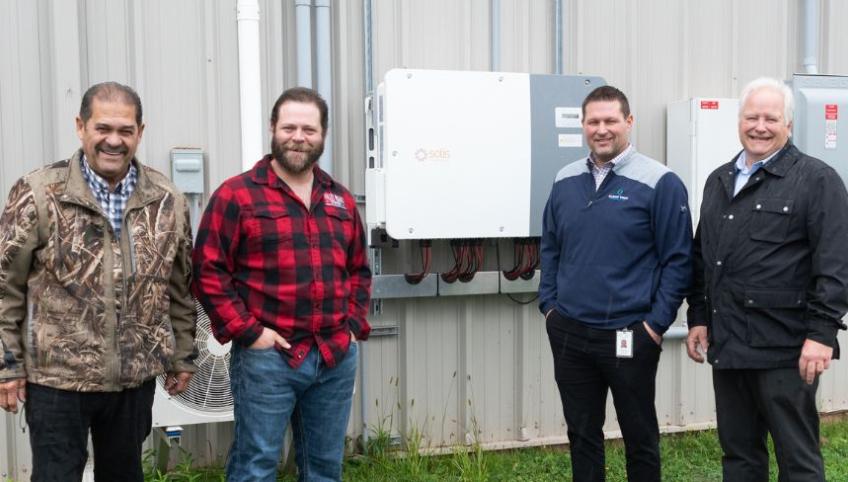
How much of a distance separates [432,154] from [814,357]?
179 centimetres

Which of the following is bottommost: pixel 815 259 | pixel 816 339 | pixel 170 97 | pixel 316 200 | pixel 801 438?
pixel 801 438

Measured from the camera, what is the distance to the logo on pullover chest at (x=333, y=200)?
2.83m

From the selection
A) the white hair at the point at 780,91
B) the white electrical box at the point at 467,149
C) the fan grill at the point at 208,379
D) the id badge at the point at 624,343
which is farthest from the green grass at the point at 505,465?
the white hair at the point at 780,91

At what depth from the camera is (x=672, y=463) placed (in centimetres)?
436

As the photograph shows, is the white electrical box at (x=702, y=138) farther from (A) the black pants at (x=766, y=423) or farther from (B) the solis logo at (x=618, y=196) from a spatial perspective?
(A) the black pants at (x=766, y=423)

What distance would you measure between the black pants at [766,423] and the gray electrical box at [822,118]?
1992mm

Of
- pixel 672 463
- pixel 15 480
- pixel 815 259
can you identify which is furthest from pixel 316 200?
pixel 672 463

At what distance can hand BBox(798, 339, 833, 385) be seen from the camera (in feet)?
8.83

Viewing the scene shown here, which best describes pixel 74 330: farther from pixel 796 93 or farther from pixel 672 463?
pixel 796 93

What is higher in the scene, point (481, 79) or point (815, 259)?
point (481, 79)

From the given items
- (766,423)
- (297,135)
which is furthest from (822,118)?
(297,135)

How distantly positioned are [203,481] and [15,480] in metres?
0.77

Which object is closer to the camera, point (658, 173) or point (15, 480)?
point (658, 173)

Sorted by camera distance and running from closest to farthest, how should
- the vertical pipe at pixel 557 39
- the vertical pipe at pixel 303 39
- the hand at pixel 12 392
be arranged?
the hand at pixel 12 392 → the vertical pipe at pixel 303 39 → the vertical pipe at pixel 557 39
